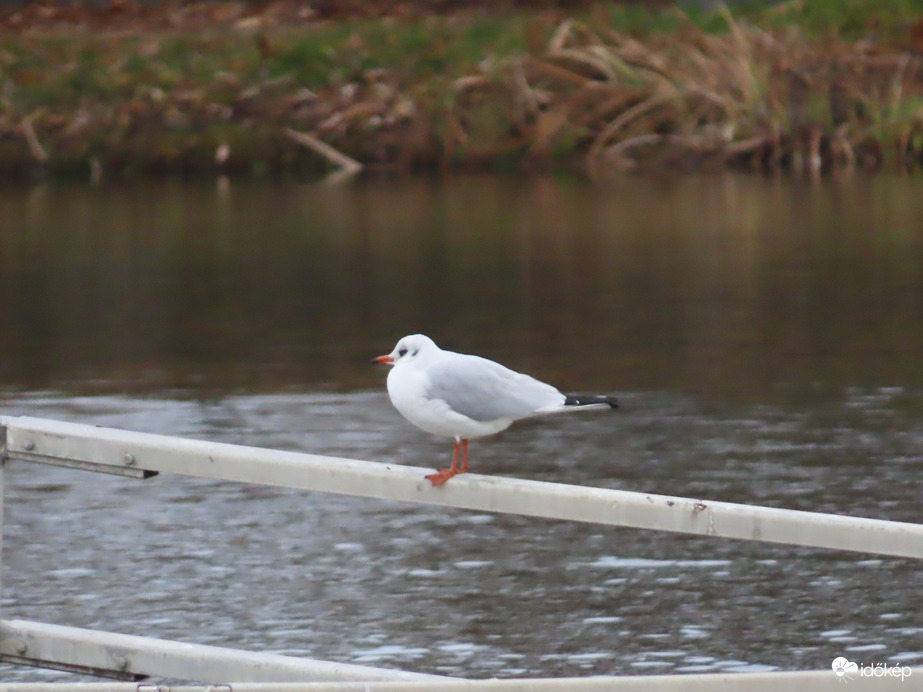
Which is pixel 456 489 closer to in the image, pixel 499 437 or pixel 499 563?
pixel 499 563

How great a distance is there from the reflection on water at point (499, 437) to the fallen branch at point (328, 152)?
488 cm

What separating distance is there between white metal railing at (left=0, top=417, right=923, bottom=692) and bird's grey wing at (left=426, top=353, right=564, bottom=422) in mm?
248

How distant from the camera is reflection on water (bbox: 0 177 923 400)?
1108 centimetres

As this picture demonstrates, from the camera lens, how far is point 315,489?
473 centimetres

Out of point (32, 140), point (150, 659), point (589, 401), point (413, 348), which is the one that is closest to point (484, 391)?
point (413, 348)

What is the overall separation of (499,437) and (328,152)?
15.8 m

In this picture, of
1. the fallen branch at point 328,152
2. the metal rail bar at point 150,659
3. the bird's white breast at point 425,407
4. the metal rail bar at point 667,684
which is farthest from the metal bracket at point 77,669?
the fallen branch at point 328,152

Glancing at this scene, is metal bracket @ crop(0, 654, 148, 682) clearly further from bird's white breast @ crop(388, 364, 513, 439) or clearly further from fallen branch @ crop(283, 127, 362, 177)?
fallen branch @ crop(283, 127, 362, 177)

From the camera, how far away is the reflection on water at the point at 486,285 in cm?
1108

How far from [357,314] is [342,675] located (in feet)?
27.3

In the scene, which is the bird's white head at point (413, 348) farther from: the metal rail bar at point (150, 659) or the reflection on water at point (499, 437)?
the reflection on water at point (499, 437)

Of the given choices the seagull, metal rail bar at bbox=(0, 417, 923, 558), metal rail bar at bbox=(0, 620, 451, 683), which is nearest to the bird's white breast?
the seagull

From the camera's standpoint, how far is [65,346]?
39.3ft

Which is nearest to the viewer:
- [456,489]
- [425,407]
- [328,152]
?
[456,489]
